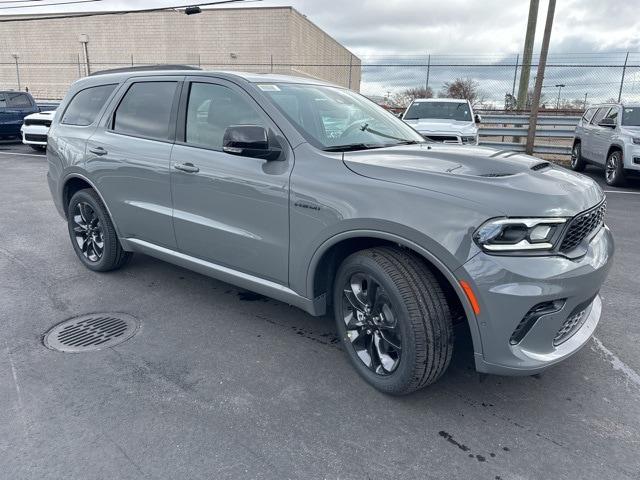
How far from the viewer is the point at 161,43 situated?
39.4 metres

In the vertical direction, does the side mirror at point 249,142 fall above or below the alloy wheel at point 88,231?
above

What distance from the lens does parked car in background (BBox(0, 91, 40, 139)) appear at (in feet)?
51.7

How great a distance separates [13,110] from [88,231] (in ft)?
46.6

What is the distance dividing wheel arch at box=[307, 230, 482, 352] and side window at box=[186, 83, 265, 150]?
1.02 metres

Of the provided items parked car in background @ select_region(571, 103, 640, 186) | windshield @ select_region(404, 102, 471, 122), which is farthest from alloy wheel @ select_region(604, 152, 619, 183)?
windshield @ select_region(404, 102, 471, 122)

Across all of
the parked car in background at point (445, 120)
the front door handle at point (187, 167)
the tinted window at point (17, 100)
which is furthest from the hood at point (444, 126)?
the tinted window at point (17, 100)

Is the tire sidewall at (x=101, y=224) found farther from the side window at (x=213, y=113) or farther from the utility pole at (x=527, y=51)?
the utility pole at (x=527, y=51)

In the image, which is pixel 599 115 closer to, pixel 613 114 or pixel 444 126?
pixel 613 114

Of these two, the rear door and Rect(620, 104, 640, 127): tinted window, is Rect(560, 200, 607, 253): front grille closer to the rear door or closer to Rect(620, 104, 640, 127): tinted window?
the rear door

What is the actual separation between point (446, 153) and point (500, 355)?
1.26m

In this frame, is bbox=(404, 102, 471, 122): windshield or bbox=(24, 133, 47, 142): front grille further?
bbox=(24, 133, 47, 142): front grille

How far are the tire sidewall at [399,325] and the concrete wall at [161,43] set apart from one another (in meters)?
33.4

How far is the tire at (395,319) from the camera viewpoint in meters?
2.47

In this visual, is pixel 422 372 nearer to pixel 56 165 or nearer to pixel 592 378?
pixel 592 378
